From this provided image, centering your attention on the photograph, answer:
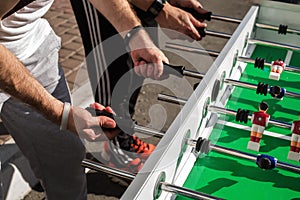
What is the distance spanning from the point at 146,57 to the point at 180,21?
352 mm

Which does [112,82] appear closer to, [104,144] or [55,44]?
[104,144]

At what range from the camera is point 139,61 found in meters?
2.16

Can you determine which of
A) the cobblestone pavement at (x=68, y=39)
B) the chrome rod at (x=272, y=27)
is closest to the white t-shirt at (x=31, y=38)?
the chrome rod at (x=272, y=27)

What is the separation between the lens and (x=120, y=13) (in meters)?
2.26

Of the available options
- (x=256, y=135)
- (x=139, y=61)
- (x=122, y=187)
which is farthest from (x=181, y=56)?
(x=256, y=135)

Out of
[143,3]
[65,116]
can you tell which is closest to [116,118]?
[65,116]

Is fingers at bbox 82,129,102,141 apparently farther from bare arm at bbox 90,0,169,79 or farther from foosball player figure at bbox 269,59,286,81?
foosball player figure at bbox 269,59,286,81

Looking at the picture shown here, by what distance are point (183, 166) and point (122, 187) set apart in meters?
1.20

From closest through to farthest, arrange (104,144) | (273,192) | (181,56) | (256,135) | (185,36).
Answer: (273,192) → (256,135) → (185,36) → (104,144) → (181,56)

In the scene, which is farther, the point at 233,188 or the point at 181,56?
the point at 181,56

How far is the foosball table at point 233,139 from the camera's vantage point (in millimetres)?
1440

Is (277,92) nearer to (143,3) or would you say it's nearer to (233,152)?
(233,152)

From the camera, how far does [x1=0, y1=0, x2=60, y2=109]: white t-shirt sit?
193cm

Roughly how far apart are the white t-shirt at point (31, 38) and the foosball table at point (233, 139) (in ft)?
2.02
